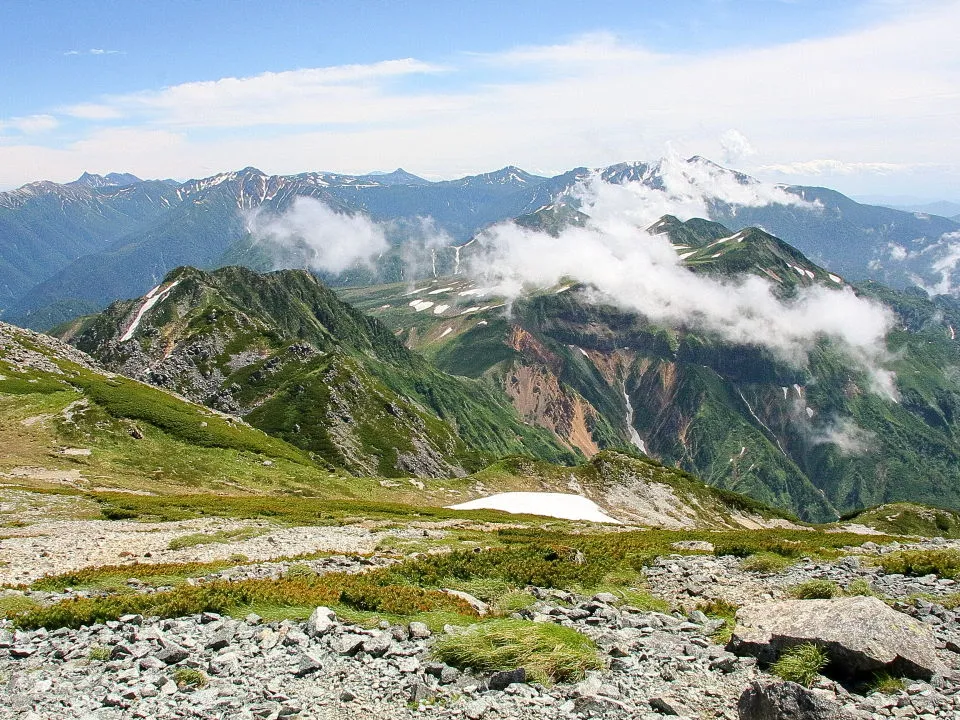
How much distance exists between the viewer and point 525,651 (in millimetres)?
14000

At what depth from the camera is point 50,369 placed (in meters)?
109

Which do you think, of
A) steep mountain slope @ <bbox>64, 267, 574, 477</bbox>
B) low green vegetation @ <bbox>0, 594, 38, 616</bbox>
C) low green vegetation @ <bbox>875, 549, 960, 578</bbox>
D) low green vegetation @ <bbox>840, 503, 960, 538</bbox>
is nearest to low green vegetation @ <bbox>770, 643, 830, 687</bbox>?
low green vegetation @ <bbox>875, 549, 960, 578</bbox>

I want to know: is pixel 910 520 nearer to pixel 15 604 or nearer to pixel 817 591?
pixel 817 591

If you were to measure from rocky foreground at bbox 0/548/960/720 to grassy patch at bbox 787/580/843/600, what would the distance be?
3.53 m

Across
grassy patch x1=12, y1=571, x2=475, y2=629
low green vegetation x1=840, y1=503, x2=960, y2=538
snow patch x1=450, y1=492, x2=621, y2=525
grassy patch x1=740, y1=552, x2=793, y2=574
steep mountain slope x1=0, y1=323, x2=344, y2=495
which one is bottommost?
low green vegetation x1=840, y1=503, x2=960, y2=538

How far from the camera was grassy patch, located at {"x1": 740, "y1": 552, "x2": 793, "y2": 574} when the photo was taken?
26766mm

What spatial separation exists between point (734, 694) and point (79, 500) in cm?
5367

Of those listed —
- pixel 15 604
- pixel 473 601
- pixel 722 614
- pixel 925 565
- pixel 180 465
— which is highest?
pixel 15 604

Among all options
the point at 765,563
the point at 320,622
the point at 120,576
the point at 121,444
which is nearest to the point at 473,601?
the point at 320,622

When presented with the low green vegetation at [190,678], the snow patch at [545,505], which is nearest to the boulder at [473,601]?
the low green vegetation at [190,678]

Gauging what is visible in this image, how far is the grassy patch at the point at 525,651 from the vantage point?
1351 centimetres

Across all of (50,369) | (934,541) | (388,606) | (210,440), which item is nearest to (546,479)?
(210,440)

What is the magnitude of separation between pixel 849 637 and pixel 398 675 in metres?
9.91

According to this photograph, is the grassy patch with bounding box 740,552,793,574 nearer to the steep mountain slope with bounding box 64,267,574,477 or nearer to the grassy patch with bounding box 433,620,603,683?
the grassy patch with bounding box 433,620,603,683
